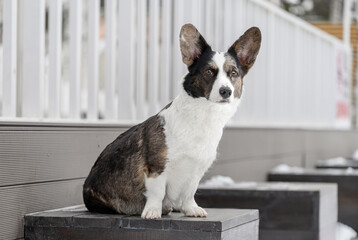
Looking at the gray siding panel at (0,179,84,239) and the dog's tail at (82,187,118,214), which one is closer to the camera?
the gray siding panel at (0,179,84,239)

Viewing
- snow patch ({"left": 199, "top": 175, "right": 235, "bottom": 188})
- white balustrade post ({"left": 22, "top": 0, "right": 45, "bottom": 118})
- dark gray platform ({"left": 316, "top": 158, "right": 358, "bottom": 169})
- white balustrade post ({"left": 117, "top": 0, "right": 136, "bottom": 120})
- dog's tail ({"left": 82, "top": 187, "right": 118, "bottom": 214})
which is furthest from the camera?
dark gray platform ({"left": 316, "top": 158, "right": 358, "bottom": 169})

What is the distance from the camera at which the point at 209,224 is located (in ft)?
11.0

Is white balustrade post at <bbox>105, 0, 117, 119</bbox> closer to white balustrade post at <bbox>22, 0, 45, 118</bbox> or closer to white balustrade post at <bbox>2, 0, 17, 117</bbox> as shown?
white balustrade post at <bbox>22, 0, 45, 118</bbox>

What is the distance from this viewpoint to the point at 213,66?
3389 millimetres

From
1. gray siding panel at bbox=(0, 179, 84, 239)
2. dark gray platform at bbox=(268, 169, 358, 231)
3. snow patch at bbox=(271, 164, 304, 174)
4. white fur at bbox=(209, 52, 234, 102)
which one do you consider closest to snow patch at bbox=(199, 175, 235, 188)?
dark gray platform at bbox=(268, 169, 358, 231)

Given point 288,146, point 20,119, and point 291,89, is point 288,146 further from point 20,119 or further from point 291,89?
point 20,119

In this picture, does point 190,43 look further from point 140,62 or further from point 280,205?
point 280,205

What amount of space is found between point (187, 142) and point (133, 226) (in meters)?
0.41

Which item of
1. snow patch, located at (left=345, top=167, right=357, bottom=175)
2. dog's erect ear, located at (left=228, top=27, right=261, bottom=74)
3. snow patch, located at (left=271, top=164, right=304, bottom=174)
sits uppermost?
dog's erect ear, located at (left=228, top=27, right=261, bottom=74)

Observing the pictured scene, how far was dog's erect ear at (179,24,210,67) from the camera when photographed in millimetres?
3465

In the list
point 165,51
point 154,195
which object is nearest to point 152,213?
point 154,195

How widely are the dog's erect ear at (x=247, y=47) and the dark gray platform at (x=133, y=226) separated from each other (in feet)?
2.21

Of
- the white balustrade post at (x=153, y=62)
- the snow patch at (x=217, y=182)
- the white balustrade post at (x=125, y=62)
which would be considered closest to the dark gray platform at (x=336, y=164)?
the snow patch at (x=217, y=182)

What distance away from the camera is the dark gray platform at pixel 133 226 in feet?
11.0
